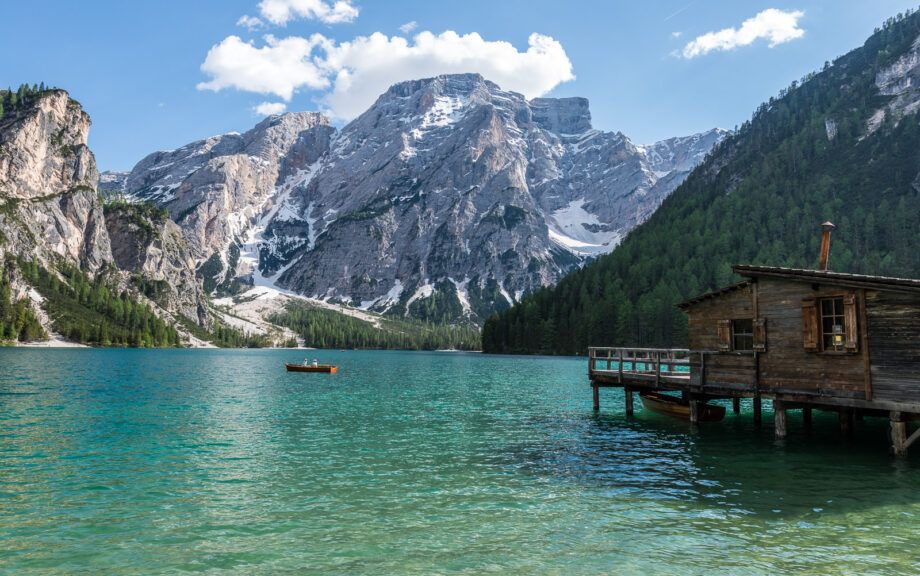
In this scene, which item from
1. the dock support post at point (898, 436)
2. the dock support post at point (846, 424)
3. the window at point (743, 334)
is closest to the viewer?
the dock support post at point (898, 436)

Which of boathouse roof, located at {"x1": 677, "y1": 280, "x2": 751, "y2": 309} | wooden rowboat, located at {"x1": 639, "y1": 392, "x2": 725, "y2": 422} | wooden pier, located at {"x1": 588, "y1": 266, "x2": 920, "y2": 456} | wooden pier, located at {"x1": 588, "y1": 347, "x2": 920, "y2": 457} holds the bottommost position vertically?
wooden rowboat, located at {"x1": 639, "y1": 392, "x2": 725, "y2": 422}

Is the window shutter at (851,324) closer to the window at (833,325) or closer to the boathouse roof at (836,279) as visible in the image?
the window at (833,325)

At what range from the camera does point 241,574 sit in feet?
44.2

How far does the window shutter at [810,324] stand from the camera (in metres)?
28.5

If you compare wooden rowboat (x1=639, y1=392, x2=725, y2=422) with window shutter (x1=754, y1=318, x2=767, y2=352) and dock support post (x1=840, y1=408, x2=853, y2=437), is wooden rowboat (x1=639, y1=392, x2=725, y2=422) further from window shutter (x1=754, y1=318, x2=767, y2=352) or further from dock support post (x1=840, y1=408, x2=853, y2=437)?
window shutter (x1=754, y1=318, x2=767, y2=352)

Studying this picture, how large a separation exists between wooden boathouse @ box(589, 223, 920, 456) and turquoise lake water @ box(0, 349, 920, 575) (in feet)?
10.3

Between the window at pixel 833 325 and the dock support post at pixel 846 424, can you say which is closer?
the window at pixel 833 325

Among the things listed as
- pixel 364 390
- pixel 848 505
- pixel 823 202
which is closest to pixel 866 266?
pixel 823 202

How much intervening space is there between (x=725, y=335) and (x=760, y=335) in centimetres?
310

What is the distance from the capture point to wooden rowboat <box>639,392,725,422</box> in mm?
40562

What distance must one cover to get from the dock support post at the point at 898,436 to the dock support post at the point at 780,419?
220 inches

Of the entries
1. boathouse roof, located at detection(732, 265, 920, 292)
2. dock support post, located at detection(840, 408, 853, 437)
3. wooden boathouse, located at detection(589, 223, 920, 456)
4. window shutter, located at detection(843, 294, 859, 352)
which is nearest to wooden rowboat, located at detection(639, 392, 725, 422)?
wooden boathouse, located at detection(589, 223, 920, 456)

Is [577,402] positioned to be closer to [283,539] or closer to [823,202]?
[283,539]

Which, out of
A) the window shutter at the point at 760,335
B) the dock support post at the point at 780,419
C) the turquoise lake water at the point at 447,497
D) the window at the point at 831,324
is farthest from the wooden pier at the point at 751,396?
the window at the point at 831,324
